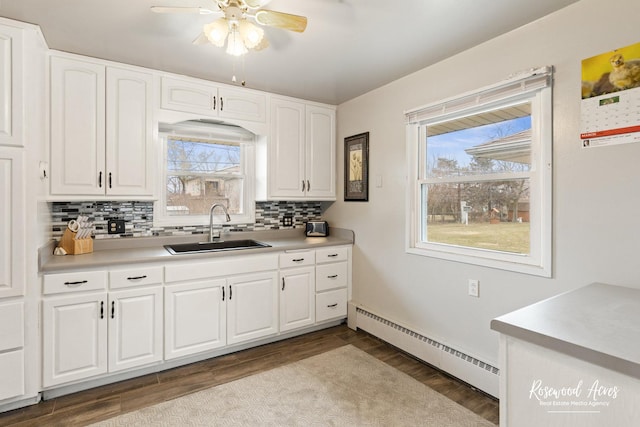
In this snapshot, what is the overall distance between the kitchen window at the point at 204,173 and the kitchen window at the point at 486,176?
5.41 ft

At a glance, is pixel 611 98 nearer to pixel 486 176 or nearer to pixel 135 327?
pixel 486 176

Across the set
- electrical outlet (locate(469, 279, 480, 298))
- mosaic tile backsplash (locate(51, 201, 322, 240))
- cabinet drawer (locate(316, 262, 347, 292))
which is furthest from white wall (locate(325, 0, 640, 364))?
mosaic tile backsplash (locate(51, 201, 322, 240))

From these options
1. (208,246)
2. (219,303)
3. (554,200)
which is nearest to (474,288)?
(554,200)

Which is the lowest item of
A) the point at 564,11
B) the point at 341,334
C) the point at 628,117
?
the point at 341,334

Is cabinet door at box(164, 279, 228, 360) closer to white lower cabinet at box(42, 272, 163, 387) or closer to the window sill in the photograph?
white lower cabinet at box(42, 272, 163, 387)

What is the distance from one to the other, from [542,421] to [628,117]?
1.45m

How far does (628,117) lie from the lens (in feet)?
5.16

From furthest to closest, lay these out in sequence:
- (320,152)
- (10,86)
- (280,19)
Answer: (320,152) < (10,86) < (280,19)

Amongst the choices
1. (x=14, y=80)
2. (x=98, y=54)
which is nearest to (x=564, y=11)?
(x=98, y=54)

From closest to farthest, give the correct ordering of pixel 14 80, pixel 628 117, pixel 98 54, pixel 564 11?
pixel 628 117
pixel 564 11
pixel 14 80
pixel 98 54

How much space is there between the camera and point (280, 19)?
1.61 m

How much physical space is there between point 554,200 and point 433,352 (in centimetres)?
138

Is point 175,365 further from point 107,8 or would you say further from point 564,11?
point 564,11

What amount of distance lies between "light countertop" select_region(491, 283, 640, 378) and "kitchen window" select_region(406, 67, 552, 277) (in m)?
0.62
